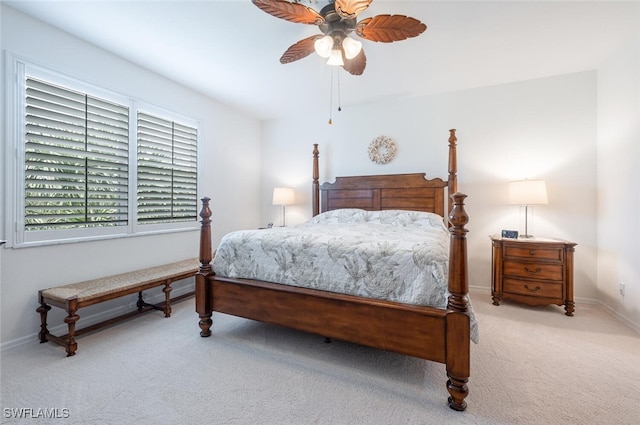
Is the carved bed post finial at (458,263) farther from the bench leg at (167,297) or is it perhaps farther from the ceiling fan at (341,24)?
the bench leg at (167,297)

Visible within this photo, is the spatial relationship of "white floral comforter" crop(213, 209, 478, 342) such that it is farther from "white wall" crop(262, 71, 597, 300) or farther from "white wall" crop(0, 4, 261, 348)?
"white wall" crop(262, 71, 597, 300)

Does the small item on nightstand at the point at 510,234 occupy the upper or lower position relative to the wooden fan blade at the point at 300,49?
lower

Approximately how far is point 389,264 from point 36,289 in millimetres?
2775

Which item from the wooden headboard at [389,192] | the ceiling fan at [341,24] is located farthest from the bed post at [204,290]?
the wooden headboard at [389,192]

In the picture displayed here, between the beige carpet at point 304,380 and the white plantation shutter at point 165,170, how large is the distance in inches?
52.3

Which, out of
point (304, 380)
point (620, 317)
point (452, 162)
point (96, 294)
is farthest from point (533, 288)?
point (96, 294)

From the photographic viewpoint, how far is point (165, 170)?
128 inches

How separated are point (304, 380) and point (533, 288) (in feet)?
8.50

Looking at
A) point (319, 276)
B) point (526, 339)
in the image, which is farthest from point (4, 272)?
point (526, 339)

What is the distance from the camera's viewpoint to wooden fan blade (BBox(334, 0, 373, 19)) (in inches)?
65.3

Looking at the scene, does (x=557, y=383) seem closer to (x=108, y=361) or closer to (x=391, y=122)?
(x=108, y=361)

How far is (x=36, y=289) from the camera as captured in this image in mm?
2215

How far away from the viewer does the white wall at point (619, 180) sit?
246cm

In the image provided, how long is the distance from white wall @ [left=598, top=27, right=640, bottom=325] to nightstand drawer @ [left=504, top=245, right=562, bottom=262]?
526 mm
